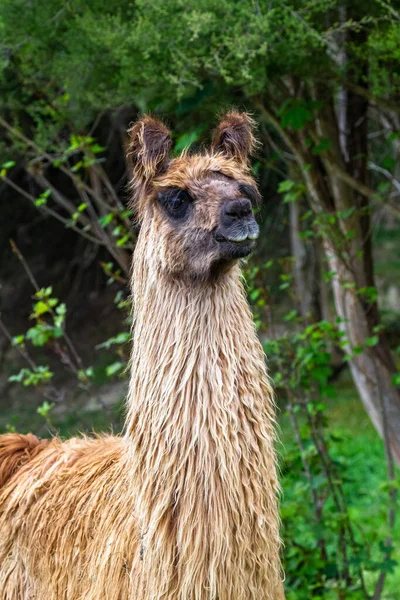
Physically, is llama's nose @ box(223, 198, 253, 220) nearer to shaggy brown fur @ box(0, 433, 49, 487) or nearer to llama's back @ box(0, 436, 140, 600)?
llama's back @ box(0, 436, 140, 600)

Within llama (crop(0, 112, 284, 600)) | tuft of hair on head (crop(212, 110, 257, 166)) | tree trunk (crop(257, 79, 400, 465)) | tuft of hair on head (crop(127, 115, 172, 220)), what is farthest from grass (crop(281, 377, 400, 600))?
tuft of hair on head (crop(127, 115, 172, 220))

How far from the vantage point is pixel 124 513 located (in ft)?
11.3

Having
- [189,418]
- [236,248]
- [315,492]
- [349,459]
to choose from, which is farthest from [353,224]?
[349,459]

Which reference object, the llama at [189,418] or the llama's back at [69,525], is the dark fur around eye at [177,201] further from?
the llama's back at [69,525]

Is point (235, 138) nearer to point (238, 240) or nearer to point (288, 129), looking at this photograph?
point (238, 240)

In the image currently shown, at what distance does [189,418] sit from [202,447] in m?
0.12

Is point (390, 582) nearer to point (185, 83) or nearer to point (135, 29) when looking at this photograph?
point (185, 83)

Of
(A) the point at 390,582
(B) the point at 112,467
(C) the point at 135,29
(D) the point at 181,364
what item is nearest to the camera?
(D) the point at 181,364

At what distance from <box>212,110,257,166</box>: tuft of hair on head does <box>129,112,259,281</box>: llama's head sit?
0.13ft

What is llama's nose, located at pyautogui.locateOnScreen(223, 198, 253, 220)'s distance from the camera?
3164 mm

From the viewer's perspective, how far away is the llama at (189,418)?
3.10 meters

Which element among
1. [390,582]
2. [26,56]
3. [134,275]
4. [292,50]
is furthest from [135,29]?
[390,582]

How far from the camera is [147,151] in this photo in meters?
3.43

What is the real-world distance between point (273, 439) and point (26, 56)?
10.6 ft
